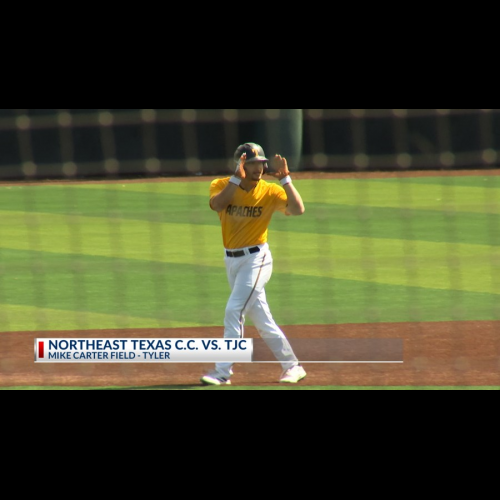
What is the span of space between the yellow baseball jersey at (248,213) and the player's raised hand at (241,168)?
0.53 feet

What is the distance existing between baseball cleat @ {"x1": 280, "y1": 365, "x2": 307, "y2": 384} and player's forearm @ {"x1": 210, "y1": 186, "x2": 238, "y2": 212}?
1426mm

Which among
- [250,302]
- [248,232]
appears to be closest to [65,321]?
[250,302]

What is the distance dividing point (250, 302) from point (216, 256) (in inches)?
Result: 261

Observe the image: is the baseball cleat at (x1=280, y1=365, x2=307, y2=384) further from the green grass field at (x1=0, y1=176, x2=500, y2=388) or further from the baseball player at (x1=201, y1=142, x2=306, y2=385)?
the green grass field at (x1=0, y1=176, x2=500, y2=388)

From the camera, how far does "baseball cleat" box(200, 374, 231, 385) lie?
796cm

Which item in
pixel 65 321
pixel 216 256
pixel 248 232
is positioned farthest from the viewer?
pixel 216 256

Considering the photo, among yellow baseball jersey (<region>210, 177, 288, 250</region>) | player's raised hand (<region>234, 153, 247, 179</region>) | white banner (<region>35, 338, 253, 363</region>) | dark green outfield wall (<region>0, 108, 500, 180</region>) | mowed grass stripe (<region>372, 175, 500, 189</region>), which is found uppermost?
dark green outfield wall (<region>0, 108, 500, 180</region>)

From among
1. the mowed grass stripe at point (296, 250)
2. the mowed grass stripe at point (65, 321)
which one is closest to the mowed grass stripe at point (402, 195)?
the mowed grass stripe at point (296, 250)

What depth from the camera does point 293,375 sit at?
26.6 feet

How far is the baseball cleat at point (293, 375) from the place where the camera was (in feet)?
26.6

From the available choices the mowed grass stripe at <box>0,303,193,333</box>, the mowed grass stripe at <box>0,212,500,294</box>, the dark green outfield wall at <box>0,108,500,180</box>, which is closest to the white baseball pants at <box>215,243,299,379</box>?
the mowed grass stripe at <box>0,303,193,333</box>

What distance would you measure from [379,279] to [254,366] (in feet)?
14.7

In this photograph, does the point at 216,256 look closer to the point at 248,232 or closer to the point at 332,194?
the point at 248,232

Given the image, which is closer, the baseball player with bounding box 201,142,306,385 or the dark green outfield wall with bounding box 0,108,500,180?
the baseball player with bounding box 201,142,306,385
